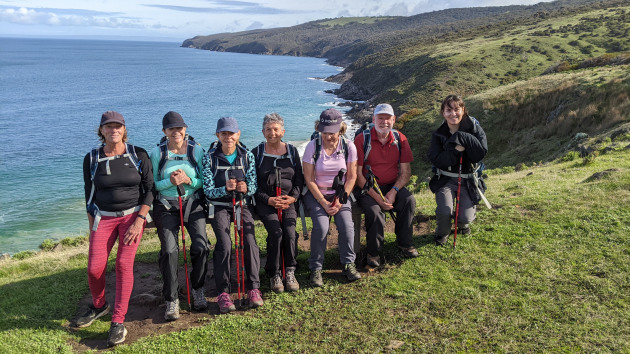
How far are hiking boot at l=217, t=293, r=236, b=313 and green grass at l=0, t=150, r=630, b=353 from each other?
0.76ft

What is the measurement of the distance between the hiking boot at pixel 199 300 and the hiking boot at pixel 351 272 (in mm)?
2259

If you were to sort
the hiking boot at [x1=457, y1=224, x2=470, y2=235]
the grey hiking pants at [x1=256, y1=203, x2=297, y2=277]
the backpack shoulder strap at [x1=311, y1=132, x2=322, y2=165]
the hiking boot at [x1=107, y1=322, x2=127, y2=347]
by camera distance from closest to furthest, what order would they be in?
the hiking boot at [x1=107, y1=322, x2=127, y2=347]
the grey hiking pants at [x1=256, y1=203, x2=297, y2=277]
the backpack shoulder strap at [x1=311, y1=132, x2=322, y2=165]
the hiking boot at [x1=457, y1=224, x2=470, y2=235]

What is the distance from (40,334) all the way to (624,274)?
27.1 feet

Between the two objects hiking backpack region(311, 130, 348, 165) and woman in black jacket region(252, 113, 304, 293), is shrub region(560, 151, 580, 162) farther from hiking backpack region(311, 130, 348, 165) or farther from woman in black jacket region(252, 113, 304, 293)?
woman in black jacket region(252, 113, 304, 293)

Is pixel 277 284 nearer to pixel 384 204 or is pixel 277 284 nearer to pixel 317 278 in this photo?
pixel 317 278

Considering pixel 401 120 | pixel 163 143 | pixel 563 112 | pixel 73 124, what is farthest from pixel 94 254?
pixel 73 124

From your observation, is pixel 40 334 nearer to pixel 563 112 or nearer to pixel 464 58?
pixel 563 112

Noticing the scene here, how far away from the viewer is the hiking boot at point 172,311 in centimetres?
639

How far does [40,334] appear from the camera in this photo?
6113mm

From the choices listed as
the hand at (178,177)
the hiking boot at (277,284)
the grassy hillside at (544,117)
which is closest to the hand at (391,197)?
the hiking boot at (277,284)

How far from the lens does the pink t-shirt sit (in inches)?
286

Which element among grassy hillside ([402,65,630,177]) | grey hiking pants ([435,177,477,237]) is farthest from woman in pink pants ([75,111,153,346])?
grassy hillside ([402,65,630,177])

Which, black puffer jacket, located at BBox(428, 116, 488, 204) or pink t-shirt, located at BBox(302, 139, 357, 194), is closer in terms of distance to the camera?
pink t-shirt, located at BBox(302, 139, 357, 194)

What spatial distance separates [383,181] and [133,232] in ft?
13.8
